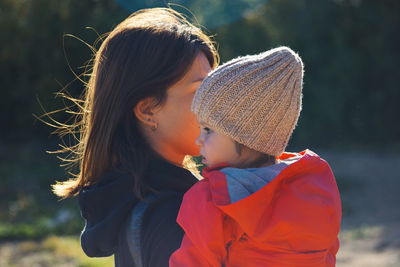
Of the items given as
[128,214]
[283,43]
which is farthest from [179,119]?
[283,43]

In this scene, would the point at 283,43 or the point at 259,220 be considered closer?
the point at 259,220

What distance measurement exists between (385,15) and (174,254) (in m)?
9.04

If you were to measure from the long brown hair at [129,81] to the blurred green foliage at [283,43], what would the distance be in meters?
7.31

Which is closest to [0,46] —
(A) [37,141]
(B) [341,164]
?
(A) [37,141]

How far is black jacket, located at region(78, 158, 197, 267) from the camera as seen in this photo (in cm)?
151

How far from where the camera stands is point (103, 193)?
1.65 m

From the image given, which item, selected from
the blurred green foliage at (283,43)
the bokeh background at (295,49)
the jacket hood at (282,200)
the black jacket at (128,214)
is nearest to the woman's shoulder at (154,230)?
the black jacket at (128,214)

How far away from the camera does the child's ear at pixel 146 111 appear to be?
1.74 metres

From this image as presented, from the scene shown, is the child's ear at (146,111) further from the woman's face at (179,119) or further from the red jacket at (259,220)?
the red jacket at (259,220)

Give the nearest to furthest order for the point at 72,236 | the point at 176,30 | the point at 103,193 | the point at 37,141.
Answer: the point at 103,193 < the point at 176,30 < the point at 72,236 < the point at 37,141

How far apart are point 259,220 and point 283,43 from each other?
853cm

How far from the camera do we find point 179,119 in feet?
5.84

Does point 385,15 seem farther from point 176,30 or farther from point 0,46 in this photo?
point 176,30

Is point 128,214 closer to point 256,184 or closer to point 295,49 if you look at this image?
point 256,184
